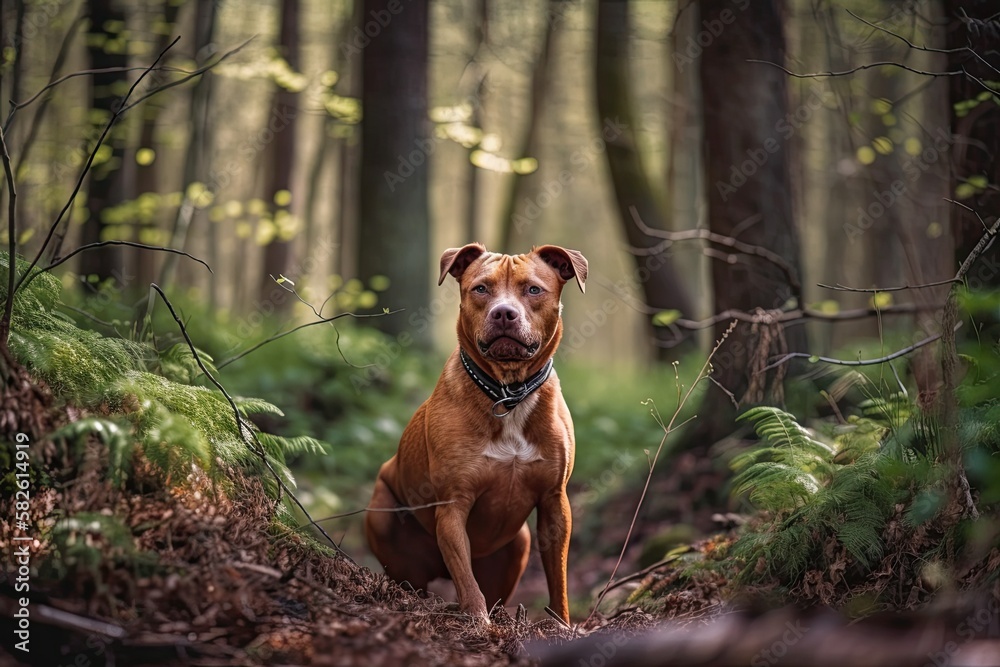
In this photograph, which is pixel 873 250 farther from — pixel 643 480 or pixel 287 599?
pixel 287 599

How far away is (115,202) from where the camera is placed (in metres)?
10.2

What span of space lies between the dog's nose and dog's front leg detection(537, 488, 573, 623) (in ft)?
3.57

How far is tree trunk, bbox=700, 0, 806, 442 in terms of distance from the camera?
693 cm

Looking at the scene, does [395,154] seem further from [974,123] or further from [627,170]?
[974,123]

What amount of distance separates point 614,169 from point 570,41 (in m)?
10.7

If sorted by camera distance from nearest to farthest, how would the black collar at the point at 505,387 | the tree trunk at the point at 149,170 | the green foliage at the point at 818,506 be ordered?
the green foliage at the point at 818,506 < the black collar at the point at 505,387 < the tree trunk at the point at 149,170

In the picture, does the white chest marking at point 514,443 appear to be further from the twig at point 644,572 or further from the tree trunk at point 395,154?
the tree trunk at point 395,154

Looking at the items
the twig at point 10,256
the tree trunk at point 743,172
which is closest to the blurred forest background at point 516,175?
the tree trunk at point 743,172

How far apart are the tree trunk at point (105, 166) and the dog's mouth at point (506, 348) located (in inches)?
222

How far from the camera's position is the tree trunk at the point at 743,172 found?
6.93 meters

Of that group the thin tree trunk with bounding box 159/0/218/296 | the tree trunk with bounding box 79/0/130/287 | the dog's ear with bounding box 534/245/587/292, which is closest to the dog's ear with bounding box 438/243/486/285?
the dog's ear with bounding box 534/245/587/292

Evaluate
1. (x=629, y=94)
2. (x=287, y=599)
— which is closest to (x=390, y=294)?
(x=629, y=94)

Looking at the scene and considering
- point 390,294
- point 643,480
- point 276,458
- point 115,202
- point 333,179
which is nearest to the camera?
point 276,458

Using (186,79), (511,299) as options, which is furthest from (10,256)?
(511,299)
